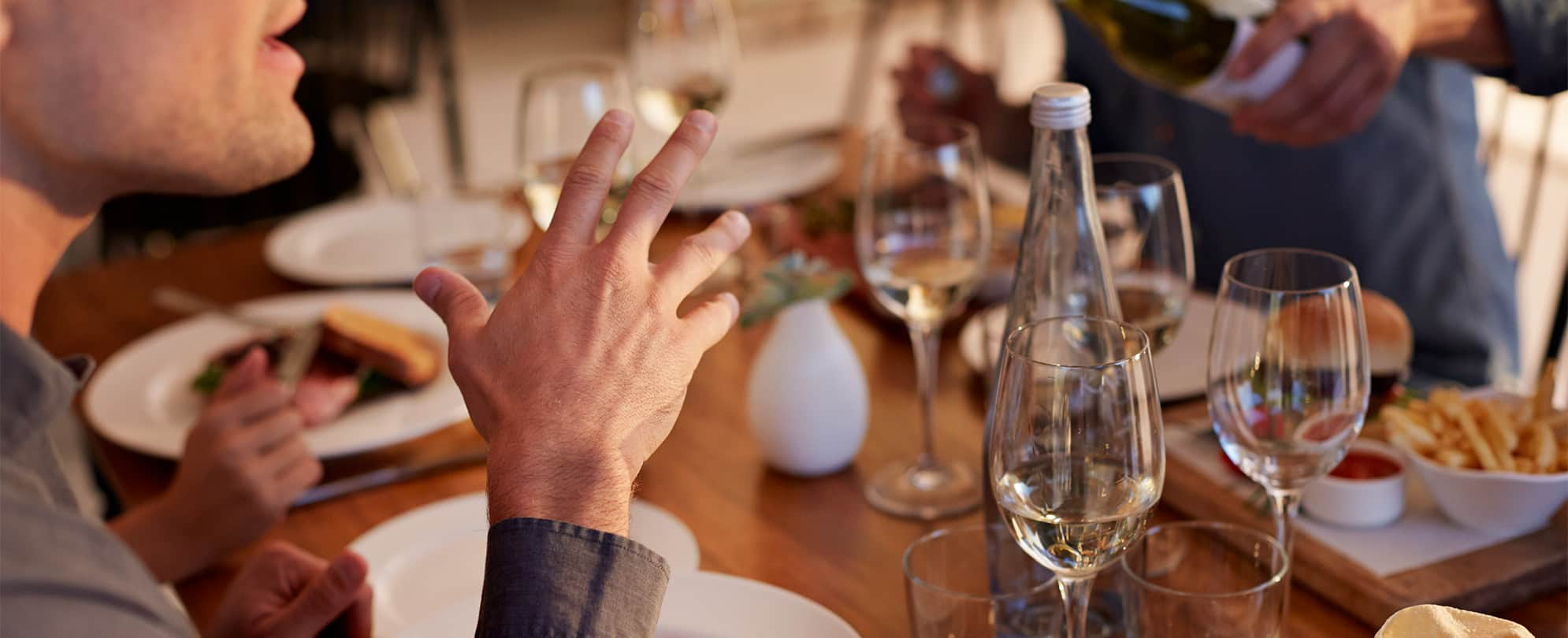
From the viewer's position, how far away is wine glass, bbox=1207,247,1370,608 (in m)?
0.75

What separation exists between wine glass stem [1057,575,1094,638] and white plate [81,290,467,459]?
66 centimetres

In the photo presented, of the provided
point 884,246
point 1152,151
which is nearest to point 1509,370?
point 1152,151

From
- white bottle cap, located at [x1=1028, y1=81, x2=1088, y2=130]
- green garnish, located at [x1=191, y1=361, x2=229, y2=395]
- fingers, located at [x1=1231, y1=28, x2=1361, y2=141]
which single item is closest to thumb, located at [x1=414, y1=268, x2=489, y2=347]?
white bottle cap, located at [x1=1028, y1=81, x2=1088, y2=130]

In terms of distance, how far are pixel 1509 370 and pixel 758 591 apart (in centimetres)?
122

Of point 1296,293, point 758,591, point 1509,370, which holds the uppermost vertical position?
point 1296,293

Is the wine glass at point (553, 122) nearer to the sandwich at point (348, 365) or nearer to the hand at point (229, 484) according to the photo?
the sandwich at point (348, 365)

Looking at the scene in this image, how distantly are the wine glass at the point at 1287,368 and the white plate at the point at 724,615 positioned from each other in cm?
26

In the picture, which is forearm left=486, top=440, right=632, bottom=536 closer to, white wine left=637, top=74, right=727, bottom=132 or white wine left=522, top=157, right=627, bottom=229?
white wine left=522, top=157, right=627, bottom=229

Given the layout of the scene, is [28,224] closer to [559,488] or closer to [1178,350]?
[559,488]

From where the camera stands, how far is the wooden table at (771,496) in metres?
0.90

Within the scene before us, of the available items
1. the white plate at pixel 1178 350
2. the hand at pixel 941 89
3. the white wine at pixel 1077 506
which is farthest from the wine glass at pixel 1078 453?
the hand at pixel 941 89

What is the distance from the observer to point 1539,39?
1.26 metres

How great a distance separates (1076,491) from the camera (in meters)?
0.65

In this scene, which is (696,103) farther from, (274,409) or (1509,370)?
(1509,370)
